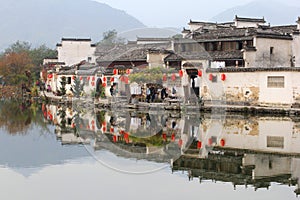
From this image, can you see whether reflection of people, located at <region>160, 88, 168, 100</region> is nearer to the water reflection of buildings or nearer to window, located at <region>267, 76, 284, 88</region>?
the water reflection of buildings

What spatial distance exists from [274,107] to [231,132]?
7475 millimetres

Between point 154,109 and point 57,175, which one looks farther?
point 154,109

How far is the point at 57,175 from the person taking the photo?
41.0 ft

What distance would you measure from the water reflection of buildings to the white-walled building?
24.9 meters

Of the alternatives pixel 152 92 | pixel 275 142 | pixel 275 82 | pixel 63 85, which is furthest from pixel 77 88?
pixel 275 142

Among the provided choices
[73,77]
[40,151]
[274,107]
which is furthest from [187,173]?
[73,77]

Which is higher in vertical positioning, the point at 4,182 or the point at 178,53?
the point at 178,53

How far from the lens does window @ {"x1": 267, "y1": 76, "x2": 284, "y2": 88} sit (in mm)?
A: 25547

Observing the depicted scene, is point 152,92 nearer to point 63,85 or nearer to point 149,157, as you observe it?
point 63,85

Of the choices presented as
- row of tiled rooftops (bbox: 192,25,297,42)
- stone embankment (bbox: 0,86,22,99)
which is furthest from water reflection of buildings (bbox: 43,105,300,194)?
stone embankment (bbox: 0,86,22,99)

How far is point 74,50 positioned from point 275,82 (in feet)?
95.9

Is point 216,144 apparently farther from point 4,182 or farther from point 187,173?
point 4,182

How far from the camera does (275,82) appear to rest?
25.7m

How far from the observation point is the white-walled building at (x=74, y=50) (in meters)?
50.8
